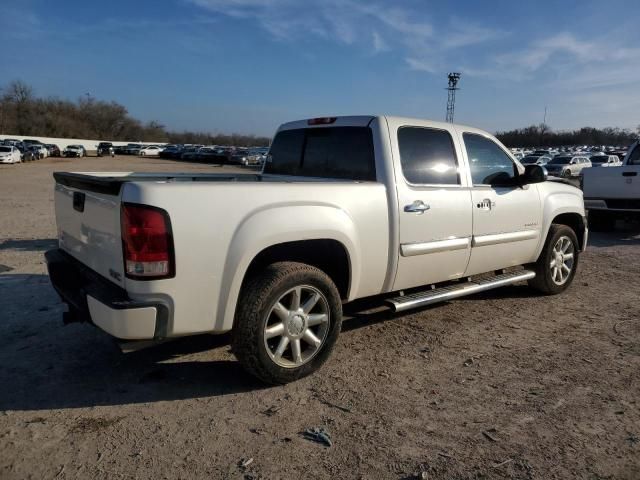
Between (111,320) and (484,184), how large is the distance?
3537mm

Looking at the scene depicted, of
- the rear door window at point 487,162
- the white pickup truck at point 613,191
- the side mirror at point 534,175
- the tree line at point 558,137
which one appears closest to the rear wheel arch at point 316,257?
the rear door window at point 487,162

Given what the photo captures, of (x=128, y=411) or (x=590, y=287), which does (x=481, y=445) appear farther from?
(x=590, y=287)

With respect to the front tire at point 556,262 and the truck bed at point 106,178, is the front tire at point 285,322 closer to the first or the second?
the truck bed at point 106,178

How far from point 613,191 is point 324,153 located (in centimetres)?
842

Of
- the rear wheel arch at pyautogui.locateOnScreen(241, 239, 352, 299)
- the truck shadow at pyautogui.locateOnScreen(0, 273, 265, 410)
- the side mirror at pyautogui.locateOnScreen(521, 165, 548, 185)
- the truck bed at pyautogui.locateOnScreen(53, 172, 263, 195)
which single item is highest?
the side mirror at pyautogui.locateOnScreen(521, 165, 548, 185)

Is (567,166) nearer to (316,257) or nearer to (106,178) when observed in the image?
(316,257)

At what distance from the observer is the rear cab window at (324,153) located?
13.9 ft

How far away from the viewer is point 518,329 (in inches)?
187

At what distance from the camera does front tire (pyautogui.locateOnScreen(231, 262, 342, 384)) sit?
3.25 m

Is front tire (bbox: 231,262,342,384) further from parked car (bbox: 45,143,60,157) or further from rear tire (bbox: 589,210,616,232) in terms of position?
parked car (bbox: 45,143,60,157)

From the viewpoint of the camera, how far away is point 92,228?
3.31 m

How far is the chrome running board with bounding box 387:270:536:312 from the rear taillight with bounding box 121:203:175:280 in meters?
1.93

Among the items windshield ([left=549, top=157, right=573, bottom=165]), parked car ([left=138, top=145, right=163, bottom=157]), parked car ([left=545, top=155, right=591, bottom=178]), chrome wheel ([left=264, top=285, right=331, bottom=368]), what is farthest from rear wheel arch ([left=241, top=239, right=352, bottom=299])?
parked car ([left=138, top=145, right=163, bottom=157])

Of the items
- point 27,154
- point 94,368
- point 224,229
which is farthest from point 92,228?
point 27,154
